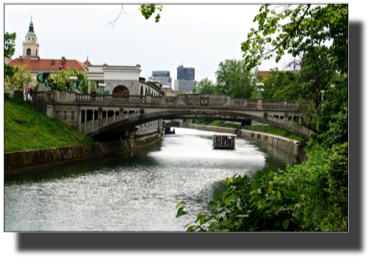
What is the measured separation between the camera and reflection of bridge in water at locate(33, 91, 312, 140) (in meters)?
28.9

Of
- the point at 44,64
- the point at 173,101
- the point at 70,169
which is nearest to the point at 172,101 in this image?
the point at 173,101

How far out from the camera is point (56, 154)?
23766 millimetres

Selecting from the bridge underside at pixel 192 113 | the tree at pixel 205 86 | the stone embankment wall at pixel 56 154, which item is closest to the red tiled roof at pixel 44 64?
the tree at pixel 205 86

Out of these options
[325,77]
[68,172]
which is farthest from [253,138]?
[68,172]

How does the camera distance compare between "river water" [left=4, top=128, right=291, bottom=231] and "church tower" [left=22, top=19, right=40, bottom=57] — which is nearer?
"river water" [left=4, top=128, right=291, bottom=231]

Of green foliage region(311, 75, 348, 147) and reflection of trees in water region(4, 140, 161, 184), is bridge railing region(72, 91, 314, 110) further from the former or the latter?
green foliage region(311, 75, 348, 147)

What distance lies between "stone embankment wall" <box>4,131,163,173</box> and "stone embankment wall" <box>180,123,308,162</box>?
14436 millimetres

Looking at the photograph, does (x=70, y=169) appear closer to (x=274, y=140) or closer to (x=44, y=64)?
(x=274, y=140)

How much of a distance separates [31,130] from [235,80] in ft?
157

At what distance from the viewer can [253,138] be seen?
62844mm

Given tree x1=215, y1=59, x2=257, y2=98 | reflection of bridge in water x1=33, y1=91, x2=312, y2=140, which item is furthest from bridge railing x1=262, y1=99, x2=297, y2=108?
tree x1=215, y1=59, x2=257, y2=98
